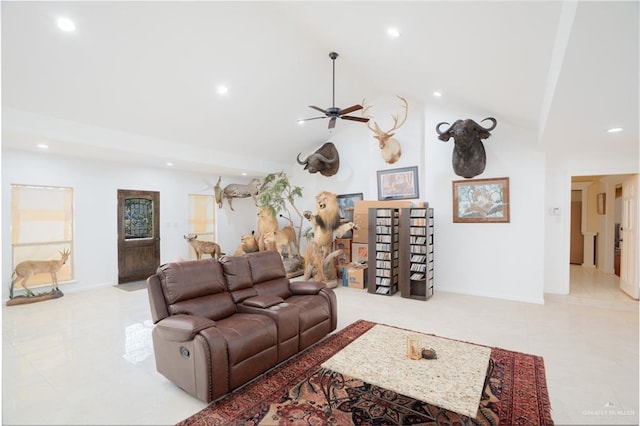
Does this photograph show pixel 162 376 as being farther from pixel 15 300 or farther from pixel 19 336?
pixel 15 300

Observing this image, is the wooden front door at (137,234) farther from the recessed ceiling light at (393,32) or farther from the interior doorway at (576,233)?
the interior doorway at (576,233)

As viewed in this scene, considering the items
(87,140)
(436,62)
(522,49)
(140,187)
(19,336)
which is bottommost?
(19,336)

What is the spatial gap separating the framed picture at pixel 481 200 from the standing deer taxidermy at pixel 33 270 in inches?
277

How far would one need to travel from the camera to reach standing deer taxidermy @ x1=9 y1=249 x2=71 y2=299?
5.06 metres

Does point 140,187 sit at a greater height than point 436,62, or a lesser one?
lesser

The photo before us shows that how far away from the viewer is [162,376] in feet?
8.99

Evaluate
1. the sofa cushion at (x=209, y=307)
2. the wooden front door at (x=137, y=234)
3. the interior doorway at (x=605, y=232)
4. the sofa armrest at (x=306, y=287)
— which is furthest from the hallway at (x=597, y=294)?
the wooden front door at (x=137, y=234)

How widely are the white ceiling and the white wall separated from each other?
2.06 ft

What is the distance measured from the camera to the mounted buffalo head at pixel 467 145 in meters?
4.80

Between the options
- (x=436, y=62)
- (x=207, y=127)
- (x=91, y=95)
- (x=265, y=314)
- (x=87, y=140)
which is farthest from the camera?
(x=207, y=127)

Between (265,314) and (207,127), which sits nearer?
(265,314)

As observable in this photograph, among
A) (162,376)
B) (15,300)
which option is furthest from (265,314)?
(15,300)

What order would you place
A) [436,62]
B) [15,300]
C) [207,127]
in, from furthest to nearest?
[207,127] → [15,300] → [436,62]

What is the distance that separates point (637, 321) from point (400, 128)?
4.57m
